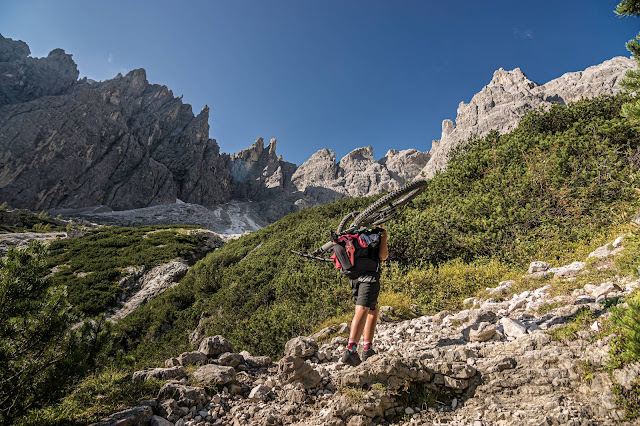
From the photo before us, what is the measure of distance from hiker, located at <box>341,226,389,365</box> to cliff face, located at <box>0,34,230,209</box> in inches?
3655

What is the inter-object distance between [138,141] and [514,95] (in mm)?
117041

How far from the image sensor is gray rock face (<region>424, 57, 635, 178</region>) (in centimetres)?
7031

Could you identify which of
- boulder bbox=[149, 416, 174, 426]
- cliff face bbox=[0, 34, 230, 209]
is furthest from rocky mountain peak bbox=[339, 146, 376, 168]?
boulder bbox=[149, 416, 174, 426]

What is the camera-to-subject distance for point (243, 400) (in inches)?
147

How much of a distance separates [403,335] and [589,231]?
6388mm

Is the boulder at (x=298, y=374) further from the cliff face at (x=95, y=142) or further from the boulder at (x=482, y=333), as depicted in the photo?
the cliff face at (x=95, y=142)

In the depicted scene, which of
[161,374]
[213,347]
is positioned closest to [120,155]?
[213,347]

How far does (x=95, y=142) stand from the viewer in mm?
81625

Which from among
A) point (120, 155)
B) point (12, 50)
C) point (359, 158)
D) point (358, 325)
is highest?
point (12, 50)

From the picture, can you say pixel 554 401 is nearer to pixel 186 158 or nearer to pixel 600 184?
pixel 600 184

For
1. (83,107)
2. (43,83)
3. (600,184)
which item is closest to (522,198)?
(600,184)

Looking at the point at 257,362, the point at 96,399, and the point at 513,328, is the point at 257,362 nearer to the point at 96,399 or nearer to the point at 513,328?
the point at 96,399

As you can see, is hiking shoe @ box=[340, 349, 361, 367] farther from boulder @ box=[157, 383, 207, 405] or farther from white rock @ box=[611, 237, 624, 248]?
white rock @ box=[611, 237, 624, 248]

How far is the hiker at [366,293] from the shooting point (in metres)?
4.07
